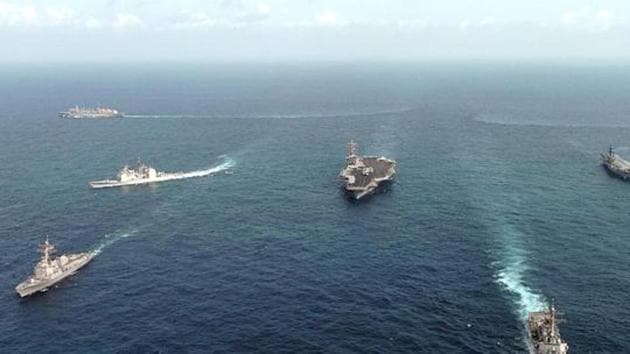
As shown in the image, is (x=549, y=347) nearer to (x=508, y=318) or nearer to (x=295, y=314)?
(x=508, y=318)

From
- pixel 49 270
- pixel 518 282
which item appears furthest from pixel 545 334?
pixel 49 270

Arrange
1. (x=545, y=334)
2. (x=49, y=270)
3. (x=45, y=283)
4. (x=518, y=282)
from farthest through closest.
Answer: (x=49, y=270)
(x=45, y=283)
(x=518, y=282)
(x=545, y=334)

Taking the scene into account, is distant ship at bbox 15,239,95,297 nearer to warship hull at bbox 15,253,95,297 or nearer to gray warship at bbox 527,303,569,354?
warship hull at bbox 15,253,95,297

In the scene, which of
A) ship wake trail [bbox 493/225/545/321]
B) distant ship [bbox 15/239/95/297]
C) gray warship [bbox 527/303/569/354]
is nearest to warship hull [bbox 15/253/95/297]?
distant ship [bbox 15/239/95/297]

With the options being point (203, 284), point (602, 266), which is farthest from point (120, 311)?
point (602, 266)

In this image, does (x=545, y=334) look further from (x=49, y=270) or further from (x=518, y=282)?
(x=49, y=270)

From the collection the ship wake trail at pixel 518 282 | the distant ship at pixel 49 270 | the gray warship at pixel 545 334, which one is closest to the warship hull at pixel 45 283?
the distant ship at pixel 49 270
